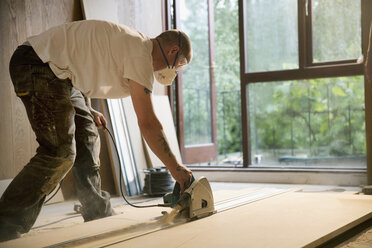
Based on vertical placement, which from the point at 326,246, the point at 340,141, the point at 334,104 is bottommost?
the point at 326,246

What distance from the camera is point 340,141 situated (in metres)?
4.81

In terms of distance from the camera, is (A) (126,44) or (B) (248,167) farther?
(B) (248,167)

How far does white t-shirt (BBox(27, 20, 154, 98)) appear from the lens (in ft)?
7.43

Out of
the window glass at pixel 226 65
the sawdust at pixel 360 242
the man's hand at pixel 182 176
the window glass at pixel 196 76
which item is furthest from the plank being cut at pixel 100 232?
the window glass at pixel 226 65

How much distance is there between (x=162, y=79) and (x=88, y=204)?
0.93 m

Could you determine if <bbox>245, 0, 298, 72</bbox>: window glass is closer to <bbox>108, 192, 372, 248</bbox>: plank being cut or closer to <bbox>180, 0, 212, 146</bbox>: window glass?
<bbox>180, 0, 212, 146</bbox>: window glass

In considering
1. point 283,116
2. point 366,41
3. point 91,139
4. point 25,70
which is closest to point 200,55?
point 283,116

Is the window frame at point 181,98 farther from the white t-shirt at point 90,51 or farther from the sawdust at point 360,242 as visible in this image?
the sawdust at point 360,242

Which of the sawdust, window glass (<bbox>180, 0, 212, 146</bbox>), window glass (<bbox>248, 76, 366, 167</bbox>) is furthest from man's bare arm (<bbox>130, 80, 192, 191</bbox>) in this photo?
window glass (<bbox>180, 0, 212, 146</bbox>)

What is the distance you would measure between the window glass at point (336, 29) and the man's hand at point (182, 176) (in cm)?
300

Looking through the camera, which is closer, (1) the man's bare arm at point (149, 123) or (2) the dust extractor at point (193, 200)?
(1) the man's bare arm at point (149, 123)

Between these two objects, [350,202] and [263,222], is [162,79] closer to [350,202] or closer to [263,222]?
[263,222]

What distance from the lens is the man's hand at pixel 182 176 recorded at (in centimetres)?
226

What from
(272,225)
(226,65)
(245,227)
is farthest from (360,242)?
(226,65)
